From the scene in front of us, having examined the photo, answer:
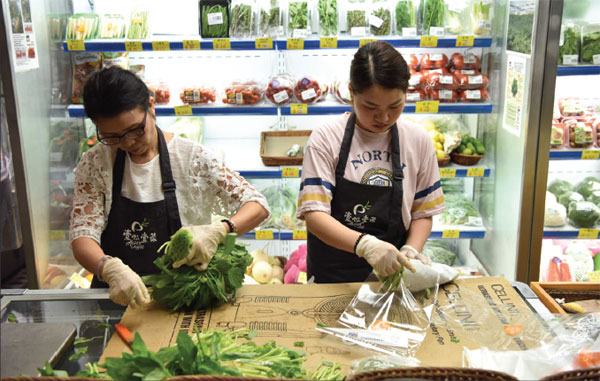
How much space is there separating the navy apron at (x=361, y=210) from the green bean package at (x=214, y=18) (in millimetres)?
1800

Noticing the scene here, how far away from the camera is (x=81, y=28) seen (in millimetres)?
3820

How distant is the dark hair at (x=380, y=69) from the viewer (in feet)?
6.58

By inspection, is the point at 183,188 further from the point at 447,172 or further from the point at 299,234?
the point at 447,172

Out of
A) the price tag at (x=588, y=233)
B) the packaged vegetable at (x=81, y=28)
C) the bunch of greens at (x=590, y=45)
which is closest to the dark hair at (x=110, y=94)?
the packaged vegetable at (x=81, y=28)

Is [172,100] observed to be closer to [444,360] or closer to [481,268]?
[481,268]

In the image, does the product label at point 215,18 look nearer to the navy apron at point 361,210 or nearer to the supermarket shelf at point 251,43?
the supermarket shelf at point 251,43

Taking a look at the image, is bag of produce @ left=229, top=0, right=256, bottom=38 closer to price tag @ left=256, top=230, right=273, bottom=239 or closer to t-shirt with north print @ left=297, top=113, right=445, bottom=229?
price tag @ left=256, top=230, right=273, bottom=239

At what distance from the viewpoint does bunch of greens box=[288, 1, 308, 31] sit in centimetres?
379

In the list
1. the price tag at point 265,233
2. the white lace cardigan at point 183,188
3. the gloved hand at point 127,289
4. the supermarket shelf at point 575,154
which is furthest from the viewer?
the price tag at point 265,233

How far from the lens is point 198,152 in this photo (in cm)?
229

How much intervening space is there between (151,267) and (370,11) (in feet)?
8.24

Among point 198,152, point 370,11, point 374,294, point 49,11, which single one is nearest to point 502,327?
point 374,294

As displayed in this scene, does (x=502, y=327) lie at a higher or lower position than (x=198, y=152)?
lower

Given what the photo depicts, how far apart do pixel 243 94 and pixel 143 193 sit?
184cm
